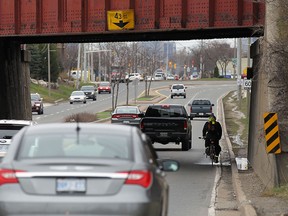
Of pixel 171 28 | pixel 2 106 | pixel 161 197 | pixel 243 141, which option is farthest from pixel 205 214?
pixel 243 141

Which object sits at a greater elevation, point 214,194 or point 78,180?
point 78,180

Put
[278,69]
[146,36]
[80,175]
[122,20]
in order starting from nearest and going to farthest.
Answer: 1. [80,175]
2. [278,69]
3. [122,20]
4. [146,36]

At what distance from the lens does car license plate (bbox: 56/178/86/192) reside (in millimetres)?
8250

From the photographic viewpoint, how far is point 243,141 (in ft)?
126

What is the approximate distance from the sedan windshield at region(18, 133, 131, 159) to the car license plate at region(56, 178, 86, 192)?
1.37ft

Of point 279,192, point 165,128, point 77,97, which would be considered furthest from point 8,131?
point 77,97

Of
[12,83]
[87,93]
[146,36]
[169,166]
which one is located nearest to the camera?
[169,166]

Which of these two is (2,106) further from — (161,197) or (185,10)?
Answer: (161,197)

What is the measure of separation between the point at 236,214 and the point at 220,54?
15162 centimetres

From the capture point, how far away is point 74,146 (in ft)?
29.0

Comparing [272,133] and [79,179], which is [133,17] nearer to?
[272,133]

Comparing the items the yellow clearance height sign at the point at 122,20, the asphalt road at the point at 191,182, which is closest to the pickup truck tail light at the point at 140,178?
the asphalt road at the point at 191,182

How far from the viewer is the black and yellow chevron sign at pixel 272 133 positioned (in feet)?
58.7

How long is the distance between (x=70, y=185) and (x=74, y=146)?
0.69 metres
